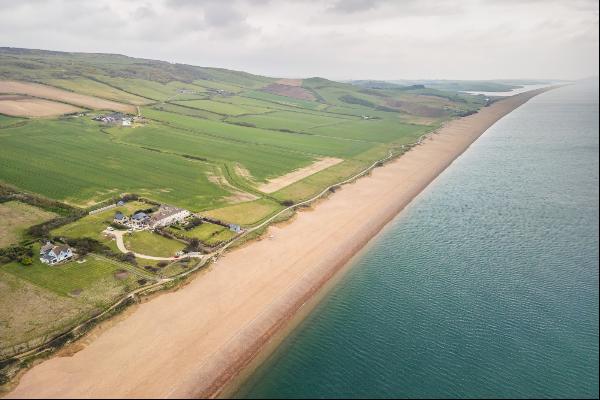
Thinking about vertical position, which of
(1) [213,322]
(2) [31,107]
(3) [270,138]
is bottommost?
(1) [213,322]

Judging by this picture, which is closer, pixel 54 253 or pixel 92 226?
pixel 54 253

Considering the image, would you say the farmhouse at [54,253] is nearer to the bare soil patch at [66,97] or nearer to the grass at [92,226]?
the grass at [92,226]

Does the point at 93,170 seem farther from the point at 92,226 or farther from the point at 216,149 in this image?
the point at 216,149

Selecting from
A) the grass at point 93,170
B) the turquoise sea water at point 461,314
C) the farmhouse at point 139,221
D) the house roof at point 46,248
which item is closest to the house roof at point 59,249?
the house roof at point 46,248

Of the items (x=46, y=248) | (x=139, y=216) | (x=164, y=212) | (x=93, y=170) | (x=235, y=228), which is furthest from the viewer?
(x=93, y=170)

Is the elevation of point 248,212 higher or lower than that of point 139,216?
lower

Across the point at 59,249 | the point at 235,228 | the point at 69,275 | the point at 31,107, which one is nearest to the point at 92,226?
the point at 59,249

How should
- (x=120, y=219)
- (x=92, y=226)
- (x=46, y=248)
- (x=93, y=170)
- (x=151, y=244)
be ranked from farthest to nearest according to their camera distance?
(x=93, y=170)
(x=120, y=219)
(x=92, y=226)
(x=151, y=244)
(x=46, y=248)
